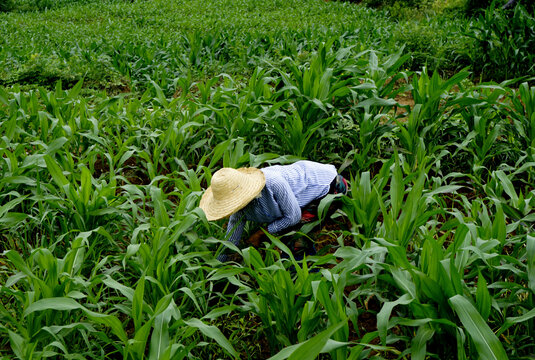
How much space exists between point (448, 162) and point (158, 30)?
7.70 m

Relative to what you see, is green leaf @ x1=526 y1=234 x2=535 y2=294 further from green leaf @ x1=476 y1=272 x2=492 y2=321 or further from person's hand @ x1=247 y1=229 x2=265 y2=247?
person's hand @ x1=247 y1=229 x2=265 y2=247

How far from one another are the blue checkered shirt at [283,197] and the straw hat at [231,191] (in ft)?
0.38

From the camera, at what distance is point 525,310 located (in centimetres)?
192

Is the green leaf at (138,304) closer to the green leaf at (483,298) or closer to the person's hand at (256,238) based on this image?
the person's hand at (256,238)

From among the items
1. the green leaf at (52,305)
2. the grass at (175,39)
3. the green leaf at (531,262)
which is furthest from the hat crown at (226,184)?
the grass at (175,39)

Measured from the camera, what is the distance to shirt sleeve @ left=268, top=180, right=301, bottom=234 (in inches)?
92.6

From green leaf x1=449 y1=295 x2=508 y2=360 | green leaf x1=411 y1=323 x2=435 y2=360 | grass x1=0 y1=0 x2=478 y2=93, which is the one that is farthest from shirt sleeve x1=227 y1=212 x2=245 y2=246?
grass x1=0 y1=0 x2=478 y2=93

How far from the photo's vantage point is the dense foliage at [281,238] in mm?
1815

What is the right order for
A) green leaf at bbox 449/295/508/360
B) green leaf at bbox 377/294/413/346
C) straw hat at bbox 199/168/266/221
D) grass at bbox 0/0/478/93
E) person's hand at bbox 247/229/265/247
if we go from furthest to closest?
grass at bbox 0/0/478/93 < person's hand at bbox 247/229/265/247 < straw hat at bbox 199/168/266/221 < green leaf at bbox 377/294/413/346 < green leaf at bbox 449/295/508/360

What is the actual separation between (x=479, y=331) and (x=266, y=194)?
3.76ft

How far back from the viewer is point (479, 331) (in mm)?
1542

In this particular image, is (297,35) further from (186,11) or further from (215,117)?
(186,11)

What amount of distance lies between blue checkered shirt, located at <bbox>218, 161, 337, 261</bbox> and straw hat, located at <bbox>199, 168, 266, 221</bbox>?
0.38 feet

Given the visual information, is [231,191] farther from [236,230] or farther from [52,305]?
[52,305]
